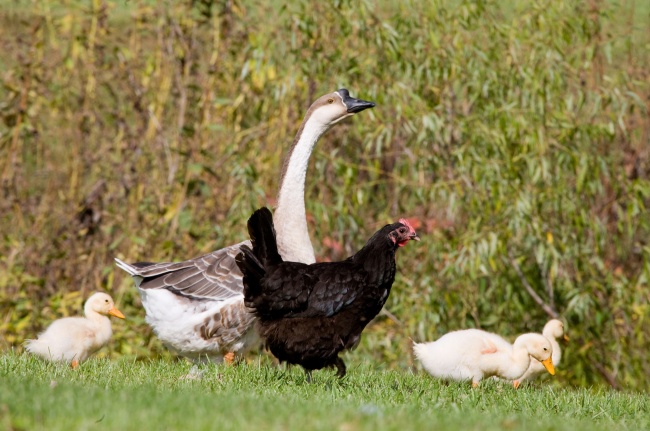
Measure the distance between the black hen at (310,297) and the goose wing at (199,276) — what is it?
1067 mm

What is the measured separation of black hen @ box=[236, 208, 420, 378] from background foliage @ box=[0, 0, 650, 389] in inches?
126

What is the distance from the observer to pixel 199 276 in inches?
325

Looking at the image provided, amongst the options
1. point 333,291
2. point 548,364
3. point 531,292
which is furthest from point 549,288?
point 333,291

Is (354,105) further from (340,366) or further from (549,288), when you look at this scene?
(549,288)

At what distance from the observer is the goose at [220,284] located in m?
7.99

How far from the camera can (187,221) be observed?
1112cm

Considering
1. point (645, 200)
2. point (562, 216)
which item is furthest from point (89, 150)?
point (645, 200)

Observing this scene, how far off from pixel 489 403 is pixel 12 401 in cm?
330

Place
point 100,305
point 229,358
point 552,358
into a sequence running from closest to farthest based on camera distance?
point 229,358, point 100,305, point 552,358

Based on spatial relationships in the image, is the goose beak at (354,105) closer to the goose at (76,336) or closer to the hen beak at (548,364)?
the hen beak at (548,364)

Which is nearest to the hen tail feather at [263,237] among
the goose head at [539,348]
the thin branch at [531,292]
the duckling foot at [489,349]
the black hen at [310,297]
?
the black hen at [310,297]

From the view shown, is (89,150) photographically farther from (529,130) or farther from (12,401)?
(12,401)

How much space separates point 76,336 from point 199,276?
46.1 inches

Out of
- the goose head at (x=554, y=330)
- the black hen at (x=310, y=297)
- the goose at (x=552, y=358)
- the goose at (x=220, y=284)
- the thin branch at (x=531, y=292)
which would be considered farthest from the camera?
the thin branch at (x=531, y=292)
